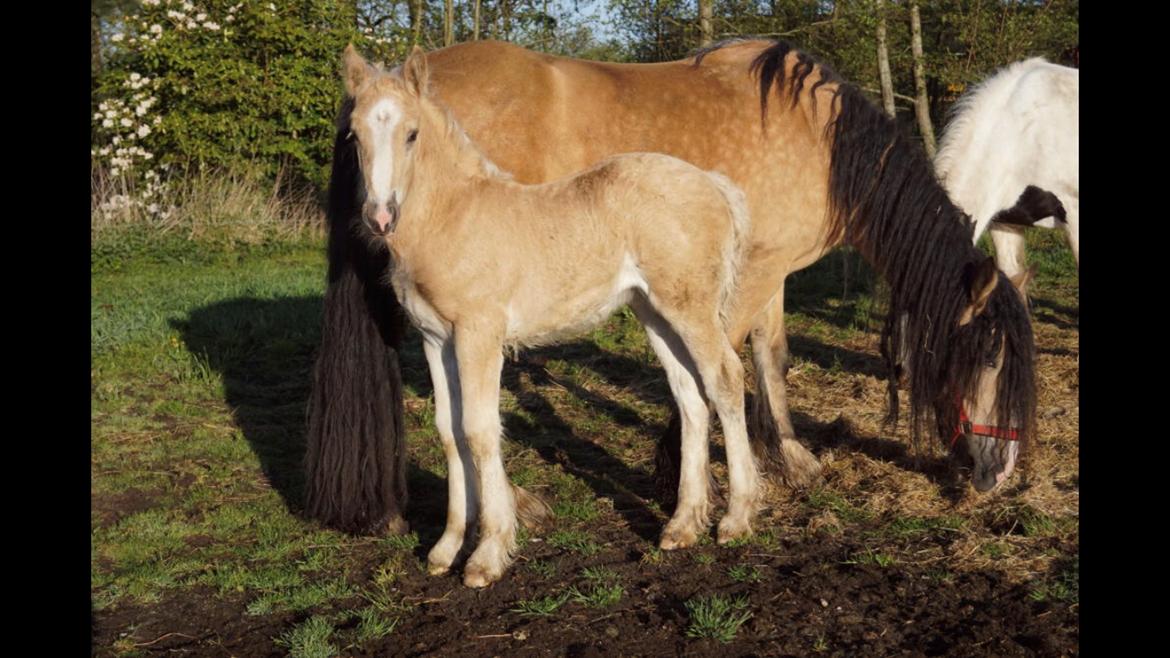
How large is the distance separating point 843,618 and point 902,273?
2.25 metres

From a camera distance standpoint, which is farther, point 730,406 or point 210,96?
point 210,96

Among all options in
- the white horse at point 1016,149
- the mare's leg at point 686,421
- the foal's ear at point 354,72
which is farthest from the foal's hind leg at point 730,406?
the white horse at point 1016,149

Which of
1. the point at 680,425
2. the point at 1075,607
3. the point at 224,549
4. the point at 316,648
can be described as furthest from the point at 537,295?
the point at 1075,607

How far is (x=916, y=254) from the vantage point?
17.2ft

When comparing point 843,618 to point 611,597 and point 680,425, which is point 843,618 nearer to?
point 611,597

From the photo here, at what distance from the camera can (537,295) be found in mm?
4227

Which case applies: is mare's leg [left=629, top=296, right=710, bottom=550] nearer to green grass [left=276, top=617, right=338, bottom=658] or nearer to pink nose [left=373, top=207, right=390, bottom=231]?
pink nose [left=373, top=207, right=390, bottom=231]

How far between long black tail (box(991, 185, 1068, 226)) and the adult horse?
1.62 metres

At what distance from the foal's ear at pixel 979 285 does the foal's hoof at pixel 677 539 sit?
176 centimetres

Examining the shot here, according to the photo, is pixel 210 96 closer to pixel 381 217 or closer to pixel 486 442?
pixel 486 442

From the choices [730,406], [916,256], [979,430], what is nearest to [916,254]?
[916,256]

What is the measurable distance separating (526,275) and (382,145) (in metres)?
0.86

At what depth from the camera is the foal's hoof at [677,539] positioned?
4.40 metres

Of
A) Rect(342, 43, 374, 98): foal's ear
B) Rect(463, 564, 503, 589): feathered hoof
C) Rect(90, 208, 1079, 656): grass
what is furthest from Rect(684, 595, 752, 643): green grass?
Rect(342, 43, 374, 98): foal's ear
